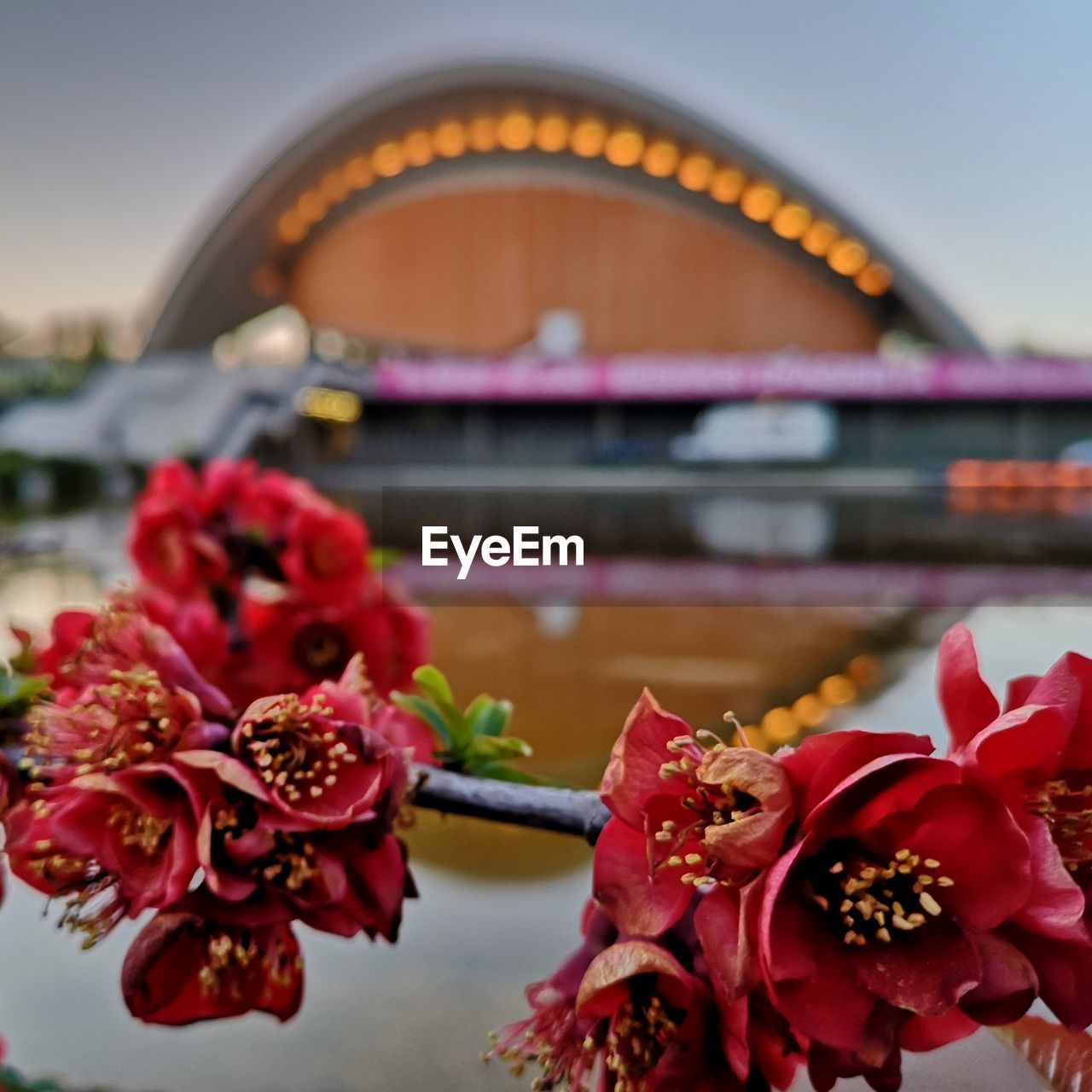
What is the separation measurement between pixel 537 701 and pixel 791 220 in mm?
20586

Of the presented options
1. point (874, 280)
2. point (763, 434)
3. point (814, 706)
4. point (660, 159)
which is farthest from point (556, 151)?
point (814, 706)

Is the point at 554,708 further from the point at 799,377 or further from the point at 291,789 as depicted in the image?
the point at 799,377

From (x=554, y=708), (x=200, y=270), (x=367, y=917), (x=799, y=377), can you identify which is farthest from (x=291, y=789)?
(x=200, y=270)

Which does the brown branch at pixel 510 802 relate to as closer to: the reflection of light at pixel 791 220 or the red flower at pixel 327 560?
the red flower at pixel 327 560

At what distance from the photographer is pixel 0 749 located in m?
0.46

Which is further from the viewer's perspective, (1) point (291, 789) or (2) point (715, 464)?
(2) point (715, 464)

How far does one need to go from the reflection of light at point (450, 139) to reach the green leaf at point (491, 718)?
24003 millimetres

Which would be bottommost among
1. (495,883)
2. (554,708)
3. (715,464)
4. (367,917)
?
(715,464)

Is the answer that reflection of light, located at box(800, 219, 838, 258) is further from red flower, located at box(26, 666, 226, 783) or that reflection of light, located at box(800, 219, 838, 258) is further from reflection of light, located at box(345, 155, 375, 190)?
red flower, located at box(26, 666, 226, 783)

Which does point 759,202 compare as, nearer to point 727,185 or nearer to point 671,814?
point 727,185

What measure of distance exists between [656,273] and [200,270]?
35.7 ft

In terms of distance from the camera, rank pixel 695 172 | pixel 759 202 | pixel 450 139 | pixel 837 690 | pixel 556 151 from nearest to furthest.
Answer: pixel 837 690
pixel 759 202
pixel 695 172
pixel 556 151
pixel 450 139

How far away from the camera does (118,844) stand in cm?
35

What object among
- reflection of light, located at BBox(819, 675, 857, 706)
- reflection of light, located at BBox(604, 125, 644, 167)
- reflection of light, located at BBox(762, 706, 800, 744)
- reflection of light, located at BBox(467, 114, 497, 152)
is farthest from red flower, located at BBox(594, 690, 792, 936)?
reflection of light, located at BBox(467, 114, 497, 152)
